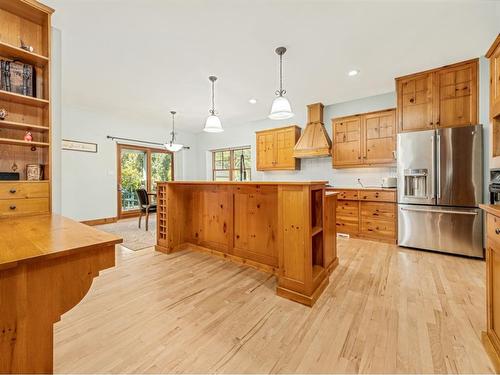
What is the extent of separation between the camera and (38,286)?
0.74m

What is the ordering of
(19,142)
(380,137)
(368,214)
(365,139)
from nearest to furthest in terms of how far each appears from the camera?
(19,142) < (368,214) < (380,137) < (365,139)

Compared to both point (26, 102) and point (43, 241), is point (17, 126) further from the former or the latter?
point (43, 241)

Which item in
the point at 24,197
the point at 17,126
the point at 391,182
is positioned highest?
the point at 17,126

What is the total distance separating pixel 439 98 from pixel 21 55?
4.82 m

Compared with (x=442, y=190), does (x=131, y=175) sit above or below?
above

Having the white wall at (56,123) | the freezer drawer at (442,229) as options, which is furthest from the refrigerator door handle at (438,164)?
the white wall at (56,123)

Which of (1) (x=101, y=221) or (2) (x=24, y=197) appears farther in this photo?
(1) (x=101, y=221)

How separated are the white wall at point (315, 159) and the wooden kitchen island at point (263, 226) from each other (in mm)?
2209

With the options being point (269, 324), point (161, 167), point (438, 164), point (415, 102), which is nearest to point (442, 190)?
point (438, 164)

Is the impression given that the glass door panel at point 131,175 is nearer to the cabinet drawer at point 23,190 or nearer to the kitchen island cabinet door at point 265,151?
the kitchen island cabinet door at point 265,151

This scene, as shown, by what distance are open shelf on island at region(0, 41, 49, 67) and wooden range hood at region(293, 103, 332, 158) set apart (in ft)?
13.6

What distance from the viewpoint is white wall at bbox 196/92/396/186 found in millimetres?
4250

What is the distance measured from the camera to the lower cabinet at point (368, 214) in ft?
11.8

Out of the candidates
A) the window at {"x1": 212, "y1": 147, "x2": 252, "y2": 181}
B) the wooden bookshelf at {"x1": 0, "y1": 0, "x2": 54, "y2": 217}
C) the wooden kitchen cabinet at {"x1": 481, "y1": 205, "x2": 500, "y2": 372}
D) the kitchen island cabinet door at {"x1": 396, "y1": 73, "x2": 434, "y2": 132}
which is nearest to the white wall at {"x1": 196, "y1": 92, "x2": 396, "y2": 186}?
the window at {"x1": 212, "y1": 147, "x2": 252, "y2": 181}
